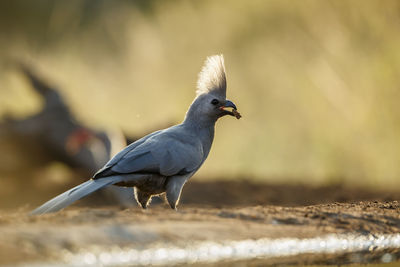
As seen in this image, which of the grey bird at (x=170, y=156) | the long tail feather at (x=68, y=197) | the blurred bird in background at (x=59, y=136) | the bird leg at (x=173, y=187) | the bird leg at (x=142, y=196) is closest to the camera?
the long tail feather at (x=68, y=197)

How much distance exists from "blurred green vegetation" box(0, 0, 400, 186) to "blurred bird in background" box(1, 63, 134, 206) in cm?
310

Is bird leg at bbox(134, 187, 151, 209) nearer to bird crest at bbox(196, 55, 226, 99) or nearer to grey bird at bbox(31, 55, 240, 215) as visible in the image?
grey bird at bbox(31, 55, 240, 215)

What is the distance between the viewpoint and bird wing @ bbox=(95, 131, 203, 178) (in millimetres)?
4039

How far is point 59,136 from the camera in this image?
25.1 feet

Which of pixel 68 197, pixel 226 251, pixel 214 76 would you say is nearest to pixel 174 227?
pixel 226 251

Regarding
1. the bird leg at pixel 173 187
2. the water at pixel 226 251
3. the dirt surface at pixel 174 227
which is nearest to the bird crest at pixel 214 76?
the bird leg at pixel 173 187

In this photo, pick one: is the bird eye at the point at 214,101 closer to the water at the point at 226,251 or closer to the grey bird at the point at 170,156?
the grey bird at the point at 170,156

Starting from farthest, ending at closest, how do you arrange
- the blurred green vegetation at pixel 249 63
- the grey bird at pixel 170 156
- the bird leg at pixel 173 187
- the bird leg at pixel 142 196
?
the blurred green vegetation at pixel 249 63 → the bird leg at pixel 142 196 → the bird leg at pixel 173 187 → the grey bird at pixel 170 156

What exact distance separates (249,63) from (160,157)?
8.47m

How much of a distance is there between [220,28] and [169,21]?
1.12 metres

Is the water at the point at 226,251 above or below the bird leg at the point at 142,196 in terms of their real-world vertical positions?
below

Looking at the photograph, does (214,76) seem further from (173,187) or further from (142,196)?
(142,196)

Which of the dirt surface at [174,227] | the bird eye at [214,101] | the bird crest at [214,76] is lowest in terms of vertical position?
the dirt surface at [174,227]

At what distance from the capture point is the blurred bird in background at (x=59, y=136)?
7457mm
